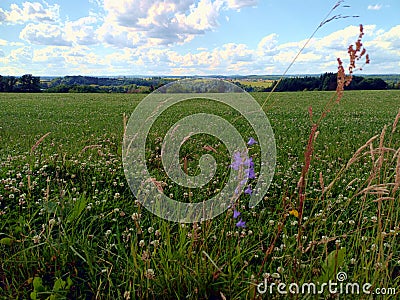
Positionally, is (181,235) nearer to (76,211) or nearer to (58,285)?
(58,285)

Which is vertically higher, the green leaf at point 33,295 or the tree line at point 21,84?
the tree line at point 21,84

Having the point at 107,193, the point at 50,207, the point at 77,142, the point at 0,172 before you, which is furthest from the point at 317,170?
the point at 77,142

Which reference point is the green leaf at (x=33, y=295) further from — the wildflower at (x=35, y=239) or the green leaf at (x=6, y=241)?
the green leaf at (x=6, y=241)

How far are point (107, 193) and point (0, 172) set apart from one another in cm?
187

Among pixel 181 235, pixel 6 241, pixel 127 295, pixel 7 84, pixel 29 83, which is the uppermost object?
pixel 29 83

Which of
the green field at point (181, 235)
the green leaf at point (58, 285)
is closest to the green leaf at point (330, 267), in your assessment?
the green field at point (181, 235)

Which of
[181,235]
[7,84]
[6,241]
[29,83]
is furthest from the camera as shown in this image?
[29,83]

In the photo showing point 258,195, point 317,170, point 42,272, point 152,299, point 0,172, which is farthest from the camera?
point 317,170

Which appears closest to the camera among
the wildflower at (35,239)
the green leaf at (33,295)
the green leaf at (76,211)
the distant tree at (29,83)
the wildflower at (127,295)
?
the wildflower at (127,295)

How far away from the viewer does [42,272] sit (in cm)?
315

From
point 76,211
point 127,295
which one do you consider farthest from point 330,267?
point 76,211

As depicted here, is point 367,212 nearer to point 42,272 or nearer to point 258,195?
point 258,195

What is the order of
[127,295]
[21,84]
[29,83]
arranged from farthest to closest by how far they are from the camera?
1. [29,83]
2. [21,84]
3. [127,295]

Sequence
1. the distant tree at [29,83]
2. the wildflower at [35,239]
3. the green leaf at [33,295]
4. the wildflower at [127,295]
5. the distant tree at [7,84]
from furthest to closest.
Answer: the distant tree at [29,83]
the distant tree at [7,84]
the wildflower at [35,239]
the green leaf at [33,295]
the wildflower at [127,295]
